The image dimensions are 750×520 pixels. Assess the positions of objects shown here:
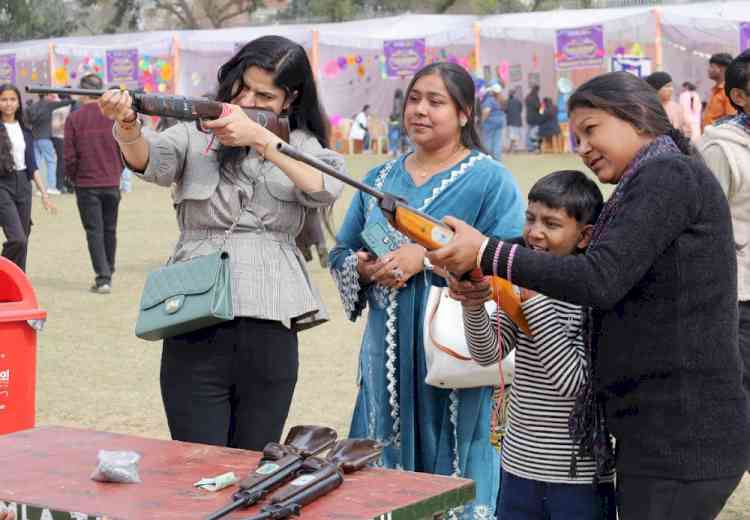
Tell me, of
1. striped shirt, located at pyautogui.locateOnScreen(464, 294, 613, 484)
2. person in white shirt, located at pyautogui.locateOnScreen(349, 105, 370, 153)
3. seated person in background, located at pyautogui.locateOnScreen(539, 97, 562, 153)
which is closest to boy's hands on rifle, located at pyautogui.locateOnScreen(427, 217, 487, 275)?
striped shirt, located at pyautogui.locateOnScreen(464, 294, 613, 484)

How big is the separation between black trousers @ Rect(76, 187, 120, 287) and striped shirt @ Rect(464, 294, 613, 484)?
26.9 feet

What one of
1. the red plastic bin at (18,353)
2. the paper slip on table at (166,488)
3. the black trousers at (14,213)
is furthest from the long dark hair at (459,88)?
the black trousers at (14,213)

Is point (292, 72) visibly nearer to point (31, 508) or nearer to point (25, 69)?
point (31, 508)

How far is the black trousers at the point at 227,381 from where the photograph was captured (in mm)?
3660

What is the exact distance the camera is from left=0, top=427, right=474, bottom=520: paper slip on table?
2607 millimetres

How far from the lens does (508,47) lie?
103 ft

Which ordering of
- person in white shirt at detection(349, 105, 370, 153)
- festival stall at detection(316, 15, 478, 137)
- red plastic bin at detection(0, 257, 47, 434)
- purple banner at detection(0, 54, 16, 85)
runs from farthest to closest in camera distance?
purple banner at detection(0, 54, 16, 85), person in white shirt at detection(349, 105, 370, 153), festival stall at detection(316, 15, 478, 137), red plastic bin at detection(0, 257, 47, 434)

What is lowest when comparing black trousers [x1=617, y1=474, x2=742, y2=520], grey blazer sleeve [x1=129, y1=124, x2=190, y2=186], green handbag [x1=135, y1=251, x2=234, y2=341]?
black trousers [x1=617, y1=474, x2=742, y2=520]

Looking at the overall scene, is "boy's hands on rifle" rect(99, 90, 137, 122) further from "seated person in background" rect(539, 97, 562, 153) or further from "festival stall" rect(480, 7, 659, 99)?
"seated person in background" rect(539, 97, 562, 153)

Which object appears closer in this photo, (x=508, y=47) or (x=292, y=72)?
(x=292, y=72)

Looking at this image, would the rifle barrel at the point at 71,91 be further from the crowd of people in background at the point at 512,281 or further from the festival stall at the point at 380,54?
the festival stall at the point at 380,54

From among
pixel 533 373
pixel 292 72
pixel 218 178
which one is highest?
pixel 292 72

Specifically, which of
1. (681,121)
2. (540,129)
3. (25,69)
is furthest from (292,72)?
(25,69)

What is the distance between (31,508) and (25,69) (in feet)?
116
